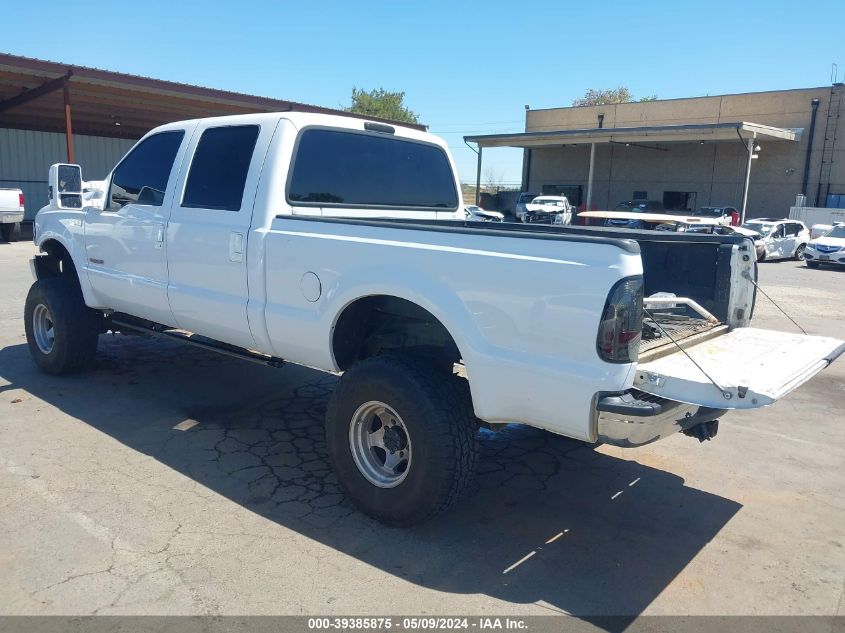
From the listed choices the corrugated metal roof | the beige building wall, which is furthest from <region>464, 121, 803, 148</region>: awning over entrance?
the corrugated metal roof

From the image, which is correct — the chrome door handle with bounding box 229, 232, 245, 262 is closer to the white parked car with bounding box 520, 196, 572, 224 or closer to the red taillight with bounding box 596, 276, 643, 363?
the red taillight with bounding box 596, 276, 643, 363

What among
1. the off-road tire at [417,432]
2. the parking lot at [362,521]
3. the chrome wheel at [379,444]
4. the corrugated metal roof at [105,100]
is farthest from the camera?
the corrugated metal roof at [105,100]

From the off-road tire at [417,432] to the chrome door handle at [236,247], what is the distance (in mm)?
1085

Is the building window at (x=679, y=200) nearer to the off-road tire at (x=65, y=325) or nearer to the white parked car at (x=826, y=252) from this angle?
the white parked car at (x=826, y=252)

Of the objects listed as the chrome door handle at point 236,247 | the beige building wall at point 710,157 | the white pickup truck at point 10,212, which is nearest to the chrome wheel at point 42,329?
the chrome door handle at point 236,247

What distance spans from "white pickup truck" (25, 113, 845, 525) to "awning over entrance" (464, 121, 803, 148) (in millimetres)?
26772

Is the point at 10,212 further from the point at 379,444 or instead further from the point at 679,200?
the point at 679,200

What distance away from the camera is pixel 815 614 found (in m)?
3.07

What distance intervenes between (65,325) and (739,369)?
17.3ft

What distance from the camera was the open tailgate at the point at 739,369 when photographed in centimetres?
287

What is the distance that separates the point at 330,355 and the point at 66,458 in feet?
6.50

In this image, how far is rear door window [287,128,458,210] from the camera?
14.6 ft

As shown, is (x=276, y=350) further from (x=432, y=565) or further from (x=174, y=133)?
(x=174, y=133)

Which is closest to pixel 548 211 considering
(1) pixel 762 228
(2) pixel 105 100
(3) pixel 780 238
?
(1) pixel 762 228
